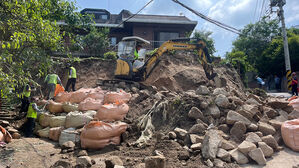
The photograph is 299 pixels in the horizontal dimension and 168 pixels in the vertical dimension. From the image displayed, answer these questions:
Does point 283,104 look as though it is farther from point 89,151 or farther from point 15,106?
point 15,106

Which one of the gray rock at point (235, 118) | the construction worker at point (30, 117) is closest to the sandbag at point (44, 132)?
the construction worker at point (30, 117)

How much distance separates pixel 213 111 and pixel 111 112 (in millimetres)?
2318

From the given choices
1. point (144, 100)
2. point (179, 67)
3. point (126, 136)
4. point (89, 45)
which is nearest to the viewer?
point (126, 136)

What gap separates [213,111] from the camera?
5023 millimetres

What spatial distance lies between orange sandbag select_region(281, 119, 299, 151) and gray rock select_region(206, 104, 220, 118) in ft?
4.13

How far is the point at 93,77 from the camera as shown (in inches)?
446

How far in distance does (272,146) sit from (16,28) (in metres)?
4.94

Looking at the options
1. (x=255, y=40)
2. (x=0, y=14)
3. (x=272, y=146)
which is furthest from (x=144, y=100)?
(x=255, y=40)

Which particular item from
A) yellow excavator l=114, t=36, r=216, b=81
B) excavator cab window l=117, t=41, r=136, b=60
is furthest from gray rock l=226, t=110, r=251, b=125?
excavator cab window l=117, t=41, r=136, b=60

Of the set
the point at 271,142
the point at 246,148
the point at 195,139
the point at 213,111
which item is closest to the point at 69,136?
the point at 195,139

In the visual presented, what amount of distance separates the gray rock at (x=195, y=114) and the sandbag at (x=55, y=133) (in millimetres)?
3009

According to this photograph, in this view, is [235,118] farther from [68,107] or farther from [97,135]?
[68,107]

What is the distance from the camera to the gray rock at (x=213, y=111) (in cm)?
496

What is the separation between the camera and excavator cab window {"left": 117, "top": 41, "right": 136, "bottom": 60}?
8768 millimetres
